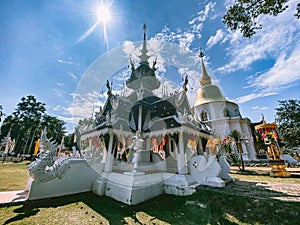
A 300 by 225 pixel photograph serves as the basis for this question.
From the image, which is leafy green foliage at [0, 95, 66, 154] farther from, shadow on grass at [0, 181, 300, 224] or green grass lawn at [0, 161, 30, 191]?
shadow on grass at [0, 181, 300, 224]

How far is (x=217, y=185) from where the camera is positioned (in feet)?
22.6

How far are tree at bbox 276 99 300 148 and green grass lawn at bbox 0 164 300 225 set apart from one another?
78.3 ft

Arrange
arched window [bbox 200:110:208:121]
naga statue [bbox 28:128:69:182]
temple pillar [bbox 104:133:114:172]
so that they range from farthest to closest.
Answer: arched window [bbox 200:110:208:121] < temple pillar [bbox 104:133:114:172] < naga statue [bbox 28:128:69:182]

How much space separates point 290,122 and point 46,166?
33.8m

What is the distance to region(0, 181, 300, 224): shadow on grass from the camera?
402cm

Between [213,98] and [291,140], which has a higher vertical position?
[213,98]

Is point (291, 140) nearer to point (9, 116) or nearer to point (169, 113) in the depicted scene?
point (169, 113)

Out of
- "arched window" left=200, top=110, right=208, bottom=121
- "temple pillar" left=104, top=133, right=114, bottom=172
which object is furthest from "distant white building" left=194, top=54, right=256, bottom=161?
"temple pillar" left=104, top=133, right=114, bottom=172

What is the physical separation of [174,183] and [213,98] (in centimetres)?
2263

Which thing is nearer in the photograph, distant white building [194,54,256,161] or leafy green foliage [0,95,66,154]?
distant white building [194,54,256,161]

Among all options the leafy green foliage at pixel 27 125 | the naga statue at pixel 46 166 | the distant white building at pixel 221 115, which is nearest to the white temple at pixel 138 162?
the naga statue at pixel 46 166

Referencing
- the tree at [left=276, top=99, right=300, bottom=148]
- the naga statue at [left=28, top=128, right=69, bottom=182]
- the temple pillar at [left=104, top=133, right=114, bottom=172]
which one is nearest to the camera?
the naga statue at [left=28, top=128, right=69, bottom=182]

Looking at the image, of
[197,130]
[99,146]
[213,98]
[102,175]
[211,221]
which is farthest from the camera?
[213,98]

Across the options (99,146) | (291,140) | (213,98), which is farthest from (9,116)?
(291,140)
